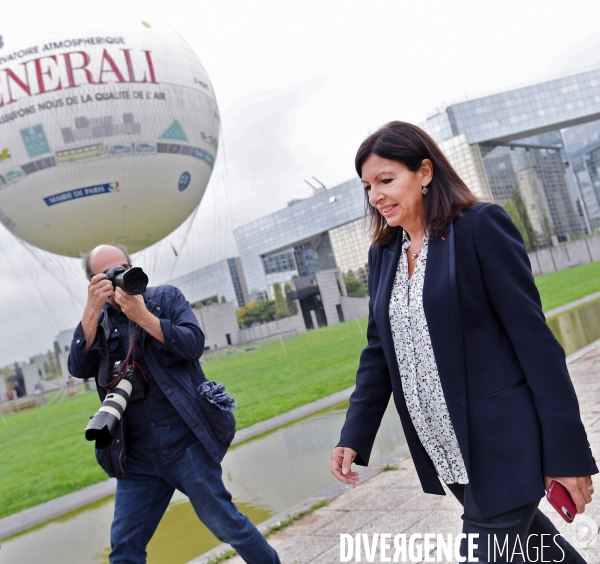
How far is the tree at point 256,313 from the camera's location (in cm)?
8725

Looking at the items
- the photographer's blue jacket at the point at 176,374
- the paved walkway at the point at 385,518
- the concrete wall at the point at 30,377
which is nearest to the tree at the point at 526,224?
the concrete wall at the point at 30,377

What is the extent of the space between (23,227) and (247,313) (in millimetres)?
78427

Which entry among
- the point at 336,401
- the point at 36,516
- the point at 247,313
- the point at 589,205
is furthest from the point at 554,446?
the point at 589,205

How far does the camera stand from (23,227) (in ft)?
42.4

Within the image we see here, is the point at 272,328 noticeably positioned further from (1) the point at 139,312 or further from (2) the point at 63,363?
(1) the point at 139,312

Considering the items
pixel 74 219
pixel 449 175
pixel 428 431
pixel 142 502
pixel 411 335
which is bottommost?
pixel 142 502

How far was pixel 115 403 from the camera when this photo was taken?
276 cm

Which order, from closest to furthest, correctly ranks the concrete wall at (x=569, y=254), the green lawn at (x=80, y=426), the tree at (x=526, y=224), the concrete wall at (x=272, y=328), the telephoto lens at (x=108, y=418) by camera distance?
1. the telephoto lens at (x=108, y=418)
2. the green lawn at (x=80, y=426)
3. the concrete wall at (x=272, y=328)
4. the concrete wall at (x=569, y=254)
5. the tree at (x=526, y=224)

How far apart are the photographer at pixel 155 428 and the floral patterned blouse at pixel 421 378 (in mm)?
1261

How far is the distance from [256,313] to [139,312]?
8701 centimetres

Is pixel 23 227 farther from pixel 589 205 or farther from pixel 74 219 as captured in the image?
pixel 589 205

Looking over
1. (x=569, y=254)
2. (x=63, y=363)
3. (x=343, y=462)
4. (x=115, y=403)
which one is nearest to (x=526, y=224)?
(x=569, y=254)

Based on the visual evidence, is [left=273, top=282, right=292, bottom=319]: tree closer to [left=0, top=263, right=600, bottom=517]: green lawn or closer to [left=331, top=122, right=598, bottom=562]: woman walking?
[left=0, top=263, right=600, bottom=517]: green lawn

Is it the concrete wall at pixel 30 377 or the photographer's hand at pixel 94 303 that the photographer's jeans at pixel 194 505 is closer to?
the photographer's hand at pixel 94 303
